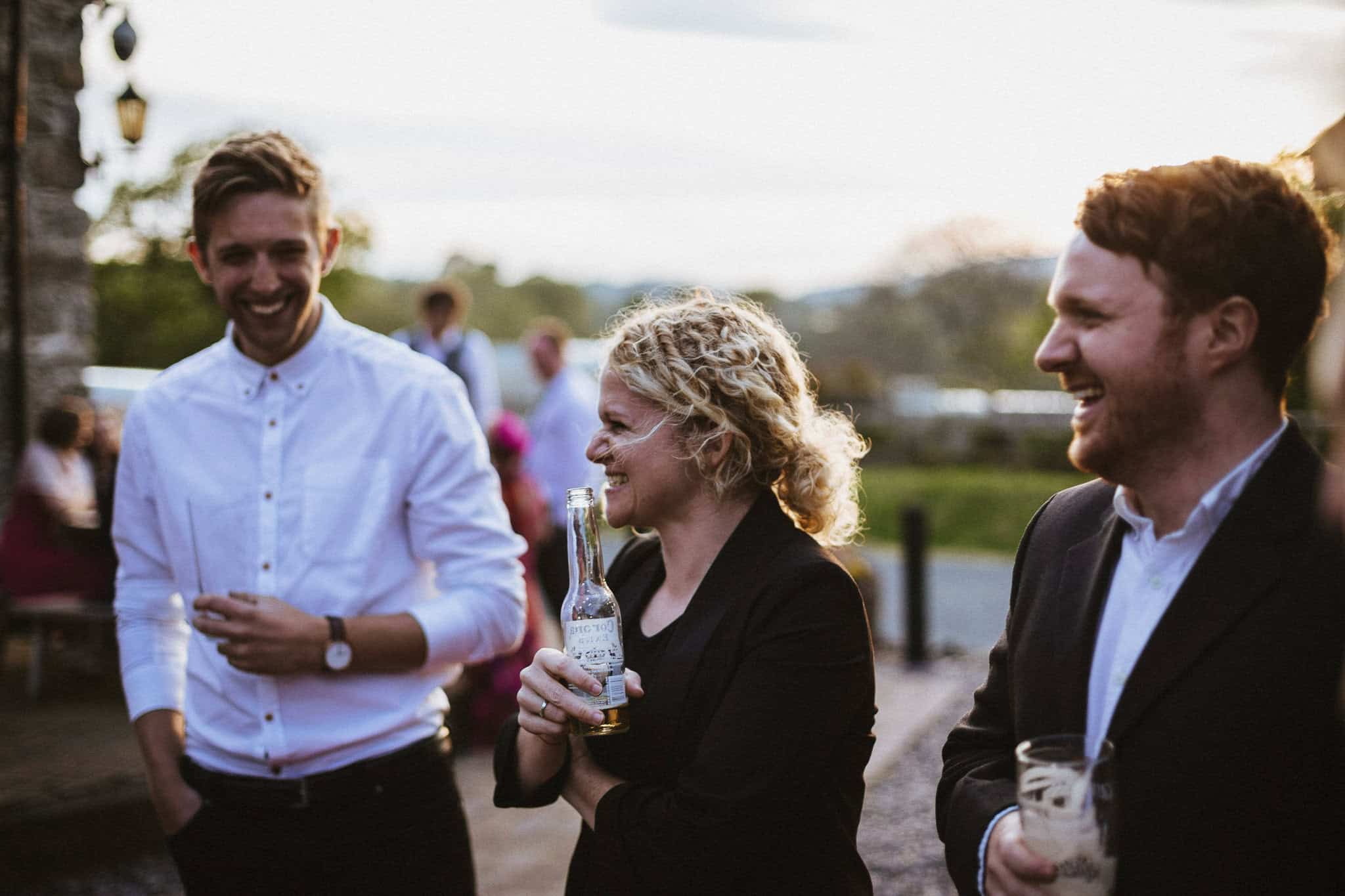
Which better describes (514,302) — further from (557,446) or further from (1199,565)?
(1199,565)

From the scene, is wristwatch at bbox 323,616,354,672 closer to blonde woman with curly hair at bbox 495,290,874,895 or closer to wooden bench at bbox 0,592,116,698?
blonde woman with curly hair at bbox 495,290,874,895

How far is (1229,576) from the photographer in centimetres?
174

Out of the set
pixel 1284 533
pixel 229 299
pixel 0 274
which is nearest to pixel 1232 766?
pixel 1284 533

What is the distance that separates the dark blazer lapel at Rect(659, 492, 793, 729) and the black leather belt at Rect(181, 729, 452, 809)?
73cm

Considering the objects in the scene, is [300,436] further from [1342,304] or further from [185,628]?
[1342,304]

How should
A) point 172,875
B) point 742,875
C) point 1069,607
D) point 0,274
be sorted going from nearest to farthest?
point 1069,607 < point 742,875 < point 172,875 < point 0,274

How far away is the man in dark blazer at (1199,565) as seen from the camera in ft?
5.43

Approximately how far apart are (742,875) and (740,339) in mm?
1006

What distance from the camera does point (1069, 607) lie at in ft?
6.31

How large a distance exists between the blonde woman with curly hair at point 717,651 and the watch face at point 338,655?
0.39m

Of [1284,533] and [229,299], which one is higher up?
[229,299]

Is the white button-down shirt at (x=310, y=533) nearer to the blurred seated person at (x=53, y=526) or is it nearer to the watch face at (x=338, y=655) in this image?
the watch face at (x=338, y=655)

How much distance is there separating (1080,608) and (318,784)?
1606 mm

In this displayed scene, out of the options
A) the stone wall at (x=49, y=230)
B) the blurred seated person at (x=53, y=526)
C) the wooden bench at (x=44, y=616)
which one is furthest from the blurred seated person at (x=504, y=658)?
the stone wall at (x=49, y=230)
